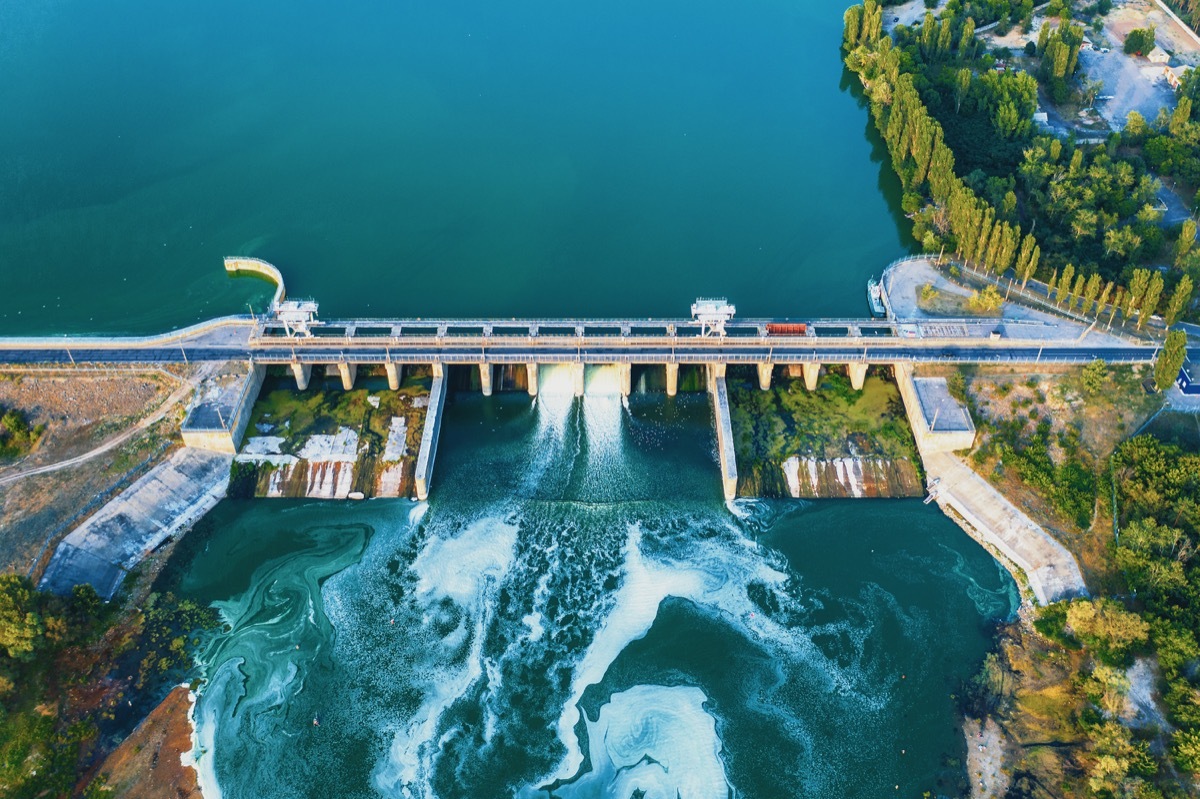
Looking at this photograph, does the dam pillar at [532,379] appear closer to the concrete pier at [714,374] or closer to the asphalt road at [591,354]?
the asphalt road at [591,354]

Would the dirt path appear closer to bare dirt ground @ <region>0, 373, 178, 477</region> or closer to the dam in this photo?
bare dirt ground @ <region>0, 373, 178, 477</region>

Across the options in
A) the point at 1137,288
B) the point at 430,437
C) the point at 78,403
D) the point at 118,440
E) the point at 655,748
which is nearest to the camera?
the point at 655,748

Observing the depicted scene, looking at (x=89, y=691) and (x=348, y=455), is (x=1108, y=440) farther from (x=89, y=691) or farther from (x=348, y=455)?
(x=89, y=691)

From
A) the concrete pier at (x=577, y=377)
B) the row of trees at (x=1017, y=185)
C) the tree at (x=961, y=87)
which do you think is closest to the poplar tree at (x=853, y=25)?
the row of trees at (x=1017, y=185)

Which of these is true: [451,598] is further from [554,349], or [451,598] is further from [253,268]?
[253,268]

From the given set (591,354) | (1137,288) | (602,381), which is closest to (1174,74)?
(1137,288)
